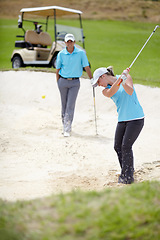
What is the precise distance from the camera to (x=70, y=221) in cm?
270

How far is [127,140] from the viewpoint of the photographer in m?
5.17

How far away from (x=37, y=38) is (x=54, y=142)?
9.30 m

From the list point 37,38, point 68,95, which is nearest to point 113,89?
point 68,95

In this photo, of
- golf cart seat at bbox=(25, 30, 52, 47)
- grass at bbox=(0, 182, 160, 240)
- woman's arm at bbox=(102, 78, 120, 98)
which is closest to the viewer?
grass at bbox=(0, 182, 160, 240)

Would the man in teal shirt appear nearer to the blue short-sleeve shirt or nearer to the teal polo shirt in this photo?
the teal polo shirt

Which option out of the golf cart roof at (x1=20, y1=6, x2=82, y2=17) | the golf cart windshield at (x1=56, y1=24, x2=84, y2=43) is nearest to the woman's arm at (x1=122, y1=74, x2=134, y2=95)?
the golf cart roof at (x1=20, y1=6, x2=82, y2=17)

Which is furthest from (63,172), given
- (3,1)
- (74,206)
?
(3,1)

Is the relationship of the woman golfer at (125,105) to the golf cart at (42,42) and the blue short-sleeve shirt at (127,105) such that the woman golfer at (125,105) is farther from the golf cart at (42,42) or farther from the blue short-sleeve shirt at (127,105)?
the golf cart at (42,42)

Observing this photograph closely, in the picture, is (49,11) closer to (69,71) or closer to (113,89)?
(69,71)

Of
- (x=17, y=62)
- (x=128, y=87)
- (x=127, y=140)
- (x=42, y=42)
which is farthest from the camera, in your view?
(x=42, y=42)

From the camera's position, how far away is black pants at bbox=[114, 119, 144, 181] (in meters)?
5.09

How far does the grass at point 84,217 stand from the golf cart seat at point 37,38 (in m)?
13.8

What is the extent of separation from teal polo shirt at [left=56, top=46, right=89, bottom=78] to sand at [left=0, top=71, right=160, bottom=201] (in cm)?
145

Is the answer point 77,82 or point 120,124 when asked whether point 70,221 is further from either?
point 77,82
